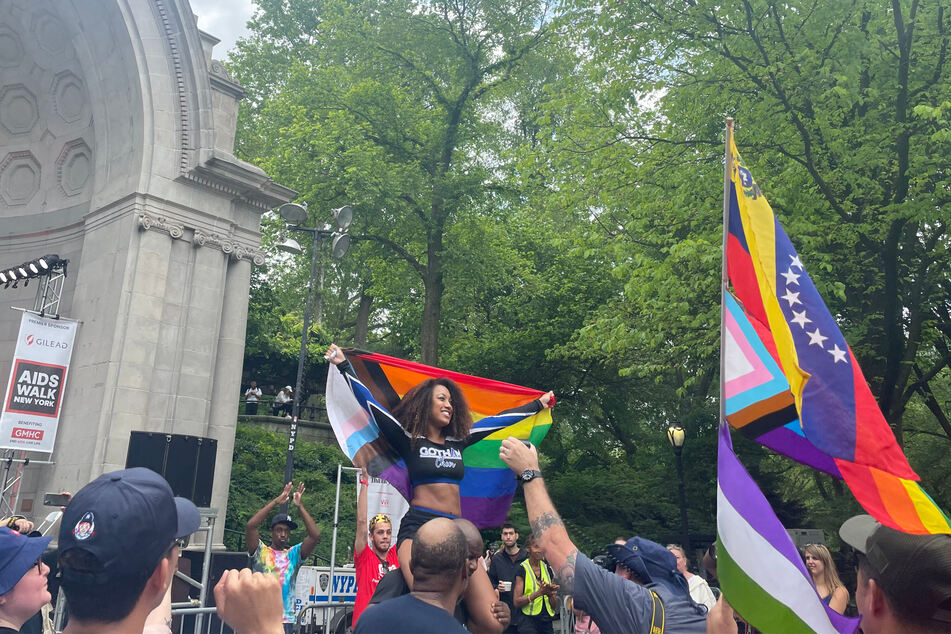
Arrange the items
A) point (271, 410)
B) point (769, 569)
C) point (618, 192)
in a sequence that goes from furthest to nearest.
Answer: point (271, 410) < point (618, 192) < point (769, 569)

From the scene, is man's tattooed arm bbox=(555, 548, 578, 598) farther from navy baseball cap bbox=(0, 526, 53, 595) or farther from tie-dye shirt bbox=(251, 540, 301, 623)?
tie-dye shirt bbox=(251, 540, 301, 623)

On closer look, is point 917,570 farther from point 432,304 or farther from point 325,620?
point 432,304

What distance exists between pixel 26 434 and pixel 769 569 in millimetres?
14411

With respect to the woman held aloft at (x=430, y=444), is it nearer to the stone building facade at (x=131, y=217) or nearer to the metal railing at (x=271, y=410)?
the stone building facade at (x=131, y=217)

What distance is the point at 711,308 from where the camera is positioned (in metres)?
16.4

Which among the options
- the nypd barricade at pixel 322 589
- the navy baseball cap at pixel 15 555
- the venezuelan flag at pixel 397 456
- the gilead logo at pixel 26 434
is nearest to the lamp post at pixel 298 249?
the nypd barricade at pixel 322 589

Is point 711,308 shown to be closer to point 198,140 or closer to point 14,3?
point 198,140

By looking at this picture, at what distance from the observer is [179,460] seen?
12.9 metres

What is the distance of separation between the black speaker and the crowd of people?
23.6ft

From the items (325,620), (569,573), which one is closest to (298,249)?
(325,620)

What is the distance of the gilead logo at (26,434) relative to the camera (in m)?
14.2

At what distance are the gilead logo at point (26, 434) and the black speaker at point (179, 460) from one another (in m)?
2.83

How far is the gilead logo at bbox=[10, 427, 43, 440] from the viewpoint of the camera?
14.2 m

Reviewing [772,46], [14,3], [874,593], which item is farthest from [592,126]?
[874,593]
